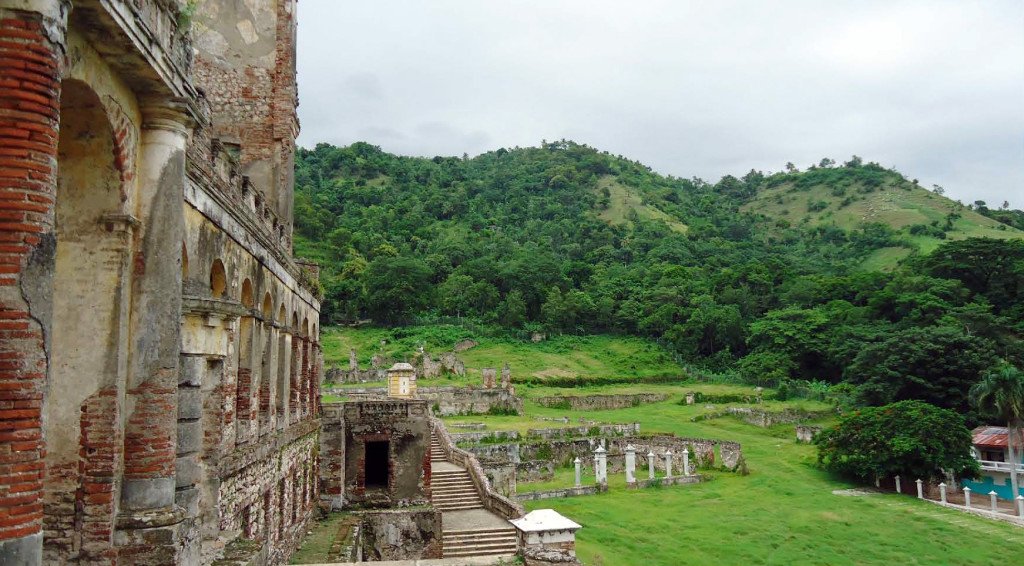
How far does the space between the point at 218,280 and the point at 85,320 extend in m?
4.71

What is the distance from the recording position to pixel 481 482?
24828mm

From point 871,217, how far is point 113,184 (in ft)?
484

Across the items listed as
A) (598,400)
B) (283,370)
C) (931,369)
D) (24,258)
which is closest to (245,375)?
Result: (283,370)

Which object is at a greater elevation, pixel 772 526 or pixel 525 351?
pixel 525 351

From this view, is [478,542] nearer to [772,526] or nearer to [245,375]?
[245,375]

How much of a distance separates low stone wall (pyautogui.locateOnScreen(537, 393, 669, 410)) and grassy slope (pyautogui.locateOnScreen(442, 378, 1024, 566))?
60.0 feet

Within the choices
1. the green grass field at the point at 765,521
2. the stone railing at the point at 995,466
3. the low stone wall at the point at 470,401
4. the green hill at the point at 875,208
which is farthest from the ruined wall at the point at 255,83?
the green hill at the point at 875,208

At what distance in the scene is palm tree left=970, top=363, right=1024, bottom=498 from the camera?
127 ft

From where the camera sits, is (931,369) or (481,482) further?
(931,369)

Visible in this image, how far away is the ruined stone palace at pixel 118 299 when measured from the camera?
15.6 ft

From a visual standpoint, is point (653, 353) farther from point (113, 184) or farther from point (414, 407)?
point (113, 184)

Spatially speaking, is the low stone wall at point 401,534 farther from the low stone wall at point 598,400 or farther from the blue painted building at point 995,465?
the low stone wall at point 598,400

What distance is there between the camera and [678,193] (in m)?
157

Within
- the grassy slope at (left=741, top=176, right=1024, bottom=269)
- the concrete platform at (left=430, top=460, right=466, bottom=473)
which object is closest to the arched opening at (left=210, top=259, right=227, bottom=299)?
the concrete platform at (left=430, top=460, right=466, bottom=473)
